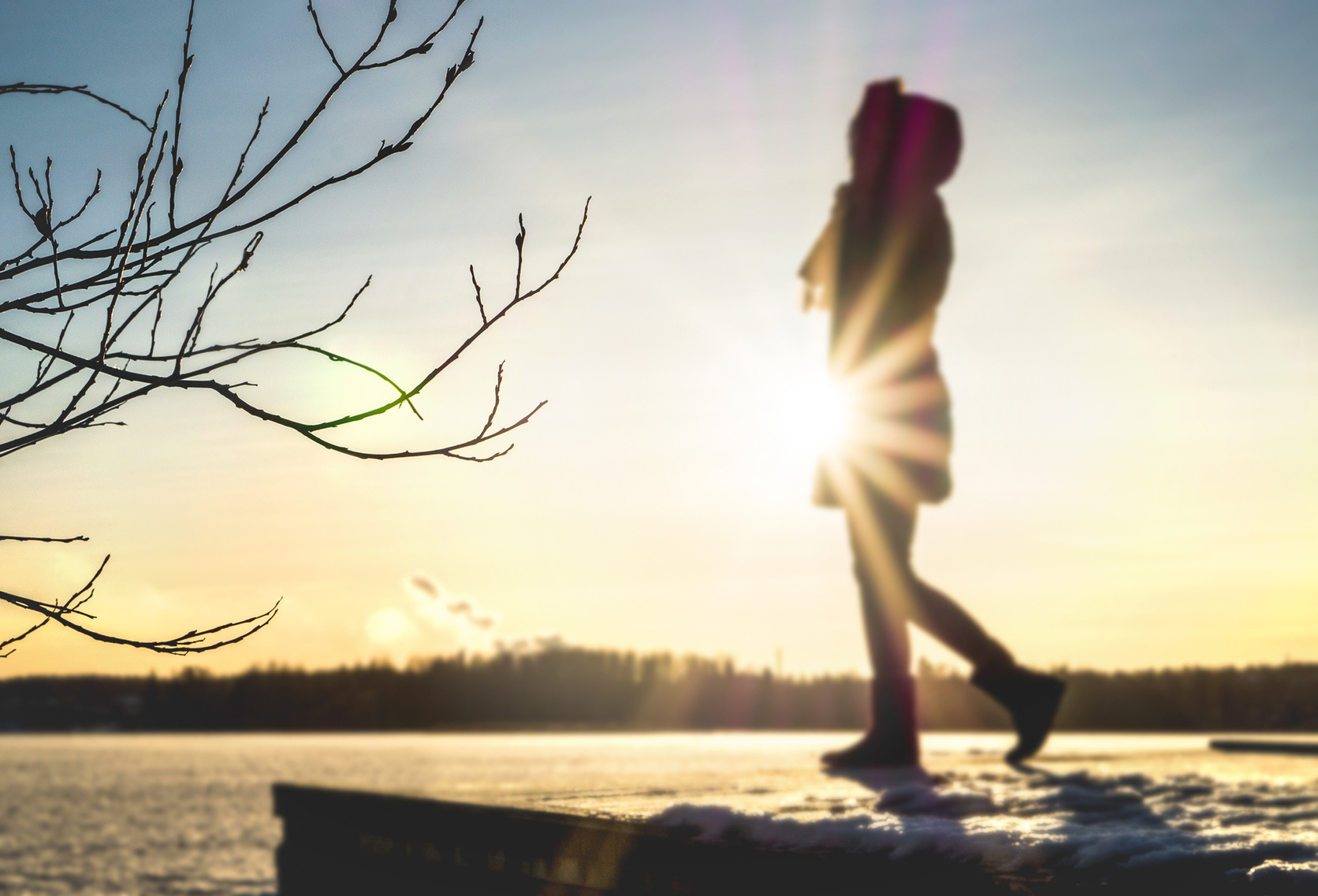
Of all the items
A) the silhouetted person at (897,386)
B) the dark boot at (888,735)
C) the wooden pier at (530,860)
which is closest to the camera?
the wooden pier at (530,860)

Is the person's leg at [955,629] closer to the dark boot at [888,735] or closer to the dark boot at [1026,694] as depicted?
the dark boot at [1026,694]

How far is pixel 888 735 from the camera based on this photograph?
4.27 metres

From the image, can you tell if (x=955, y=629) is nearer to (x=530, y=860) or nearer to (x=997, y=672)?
(x=997, y=672)

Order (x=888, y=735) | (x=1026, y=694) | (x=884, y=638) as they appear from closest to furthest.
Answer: (x=888, y=735)
(x=884, y=638)
(x=1026, y=694)

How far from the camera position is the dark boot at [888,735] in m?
4.26

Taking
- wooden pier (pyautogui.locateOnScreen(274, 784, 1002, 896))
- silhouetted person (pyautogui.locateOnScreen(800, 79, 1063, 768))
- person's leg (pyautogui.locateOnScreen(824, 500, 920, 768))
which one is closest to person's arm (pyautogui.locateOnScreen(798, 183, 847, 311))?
silhouetted person (pyautogui.locateOnScreen(800, 79, 1063, 768))

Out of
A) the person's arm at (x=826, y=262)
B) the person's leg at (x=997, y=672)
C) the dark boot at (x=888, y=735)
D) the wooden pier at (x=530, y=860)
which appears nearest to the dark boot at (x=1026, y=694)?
the person's leg at (x=997, y=672)

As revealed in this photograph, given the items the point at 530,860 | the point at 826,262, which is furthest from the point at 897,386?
the point at 530,860

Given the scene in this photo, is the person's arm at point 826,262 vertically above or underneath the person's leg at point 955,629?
above

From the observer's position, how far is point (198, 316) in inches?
67.0

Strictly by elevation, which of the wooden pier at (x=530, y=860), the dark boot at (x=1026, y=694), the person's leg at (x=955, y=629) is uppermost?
the person's leg at (x=955, y=629)

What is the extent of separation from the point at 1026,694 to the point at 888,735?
71cm

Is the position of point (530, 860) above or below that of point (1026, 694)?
below

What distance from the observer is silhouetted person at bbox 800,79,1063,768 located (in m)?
4.45
